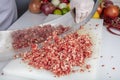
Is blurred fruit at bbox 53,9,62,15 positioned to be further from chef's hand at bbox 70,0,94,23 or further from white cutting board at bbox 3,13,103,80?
white cutting board at bbox 3,13,103,80

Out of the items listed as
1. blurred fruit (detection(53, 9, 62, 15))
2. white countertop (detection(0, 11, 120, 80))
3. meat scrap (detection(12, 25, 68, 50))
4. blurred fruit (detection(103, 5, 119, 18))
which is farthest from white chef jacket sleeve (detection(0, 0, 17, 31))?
blurred fruit (detection(103, 5, 119, 18))

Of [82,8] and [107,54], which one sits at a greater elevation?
[82,8]

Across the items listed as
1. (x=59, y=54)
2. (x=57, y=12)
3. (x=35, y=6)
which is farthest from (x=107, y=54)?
(x=35, y=6)

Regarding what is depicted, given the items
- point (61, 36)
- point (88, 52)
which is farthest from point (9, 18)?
point (88, 52)

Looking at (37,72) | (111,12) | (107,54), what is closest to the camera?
(37,72)

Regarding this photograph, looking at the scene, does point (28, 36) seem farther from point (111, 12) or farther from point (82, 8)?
point (111, 12)
